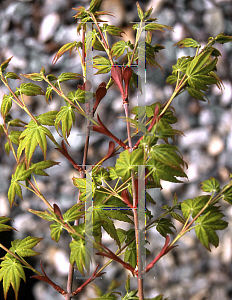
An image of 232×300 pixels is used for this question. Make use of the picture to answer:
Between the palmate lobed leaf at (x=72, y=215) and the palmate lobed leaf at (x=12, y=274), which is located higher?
the palmate lobed leaf at (x=72, y=215)

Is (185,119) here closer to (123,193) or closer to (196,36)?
(196,36)

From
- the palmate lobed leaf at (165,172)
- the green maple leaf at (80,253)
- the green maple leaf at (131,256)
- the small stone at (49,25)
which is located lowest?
the green maple leaf at (131,256)

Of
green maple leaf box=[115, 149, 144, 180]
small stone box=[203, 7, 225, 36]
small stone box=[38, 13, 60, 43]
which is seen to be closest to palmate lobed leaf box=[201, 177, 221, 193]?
green maple leaf box=[115, 149, 144, 180]

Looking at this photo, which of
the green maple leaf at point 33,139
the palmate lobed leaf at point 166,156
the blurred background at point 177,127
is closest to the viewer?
the palmate lobed leaf at point 166,156

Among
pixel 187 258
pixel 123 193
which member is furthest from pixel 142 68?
pixel 187 258

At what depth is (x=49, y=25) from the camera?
775 mm

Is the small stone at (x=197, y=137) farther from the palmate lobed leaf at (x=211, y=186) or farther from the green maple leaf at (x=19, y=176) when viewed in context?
the green maple leaf at (x=19, y=176)

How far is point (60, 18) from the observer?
30.4 inches

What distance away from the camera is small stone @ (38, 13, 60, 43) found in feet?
2.53

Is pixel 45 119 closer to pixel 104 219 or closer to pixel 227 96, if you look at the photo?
pixel 104 219

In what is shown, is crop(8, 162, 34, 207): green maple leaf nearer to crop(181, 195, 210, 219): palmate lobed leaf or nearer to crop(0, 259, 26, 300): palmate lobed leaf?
crop(0, 259, 26, 300): palmate lobed leaf

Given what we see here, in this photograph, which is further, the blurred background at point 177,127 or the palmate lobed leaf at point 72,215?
the blurred background at point 177,127

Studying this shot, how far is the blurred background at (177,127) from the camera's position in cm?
73

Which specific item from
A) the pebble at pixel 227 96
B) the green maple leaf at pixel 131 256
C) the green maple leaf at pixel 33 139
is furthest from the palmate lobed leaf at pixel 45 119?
the pebble at pixel 227 96
